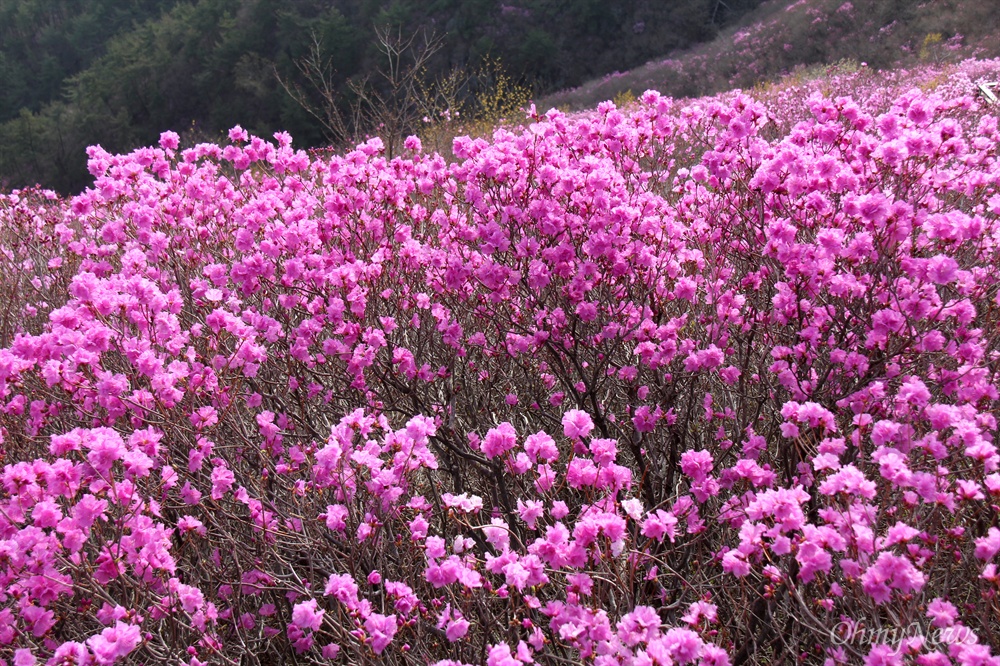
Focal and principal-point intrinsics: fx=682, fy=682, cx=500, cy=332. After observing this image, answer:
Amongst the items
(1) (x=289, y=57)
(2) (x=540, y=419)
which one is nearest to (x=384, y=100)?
(2) (x=540, y=419)

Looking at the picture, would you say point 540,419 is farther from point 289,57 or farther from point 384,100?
point 289,57

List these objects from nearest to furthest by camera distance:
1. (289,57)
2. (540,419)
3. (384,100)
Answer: (540,419) → (384,100) → (289,57)

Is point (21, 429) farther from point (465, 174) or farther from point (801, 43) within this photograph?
point (801, 43)

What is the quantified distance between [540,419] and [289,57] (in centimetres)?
3801

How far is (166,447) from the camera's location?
2.96 m

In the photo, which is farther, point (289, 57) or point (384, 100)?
point (289, 57)

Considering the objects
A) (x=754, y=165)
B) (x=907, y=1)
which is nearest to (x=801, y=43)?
(x=907, y=1)

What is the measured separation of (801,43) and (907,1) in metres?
3.11

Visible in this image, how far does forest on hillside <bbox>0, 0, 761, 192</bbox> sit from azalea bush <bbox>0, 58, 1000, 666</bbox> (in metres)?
27.6

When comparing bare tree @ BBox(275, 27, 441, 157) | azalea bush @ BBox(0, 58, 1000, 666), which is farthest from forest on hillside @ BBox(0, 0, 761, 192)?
azalea bush @ BBox(0, 58, 1000, 666)

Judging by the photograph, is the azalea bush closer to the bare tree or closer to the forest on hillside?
the bare tree

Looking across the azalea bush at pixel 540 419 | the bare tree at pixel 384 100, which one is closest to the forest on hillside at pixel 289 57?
the bare tree at pixel 384 100

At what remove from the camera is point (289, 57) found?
37031mm

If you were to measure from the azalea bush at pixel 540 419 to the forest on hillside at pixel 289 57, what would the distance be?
27.6 metres
